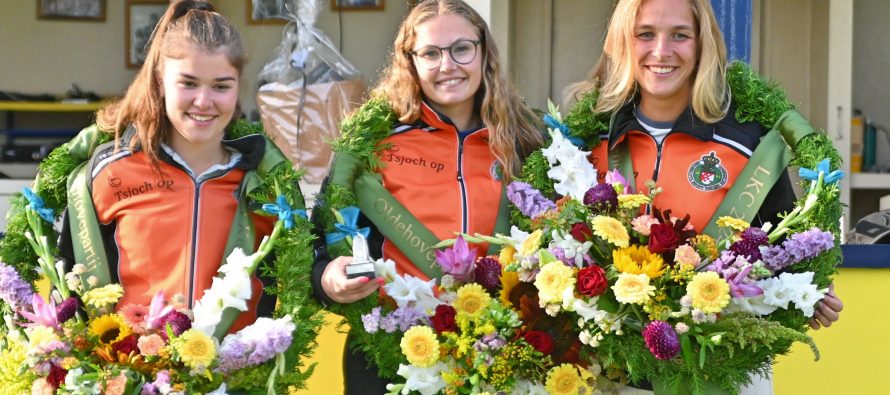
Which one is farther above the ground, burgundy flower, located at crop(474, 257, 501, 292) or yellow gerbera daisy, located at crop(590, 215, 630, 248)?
yellow gerbera daisy, located at crop(590, 215, 630, 248)

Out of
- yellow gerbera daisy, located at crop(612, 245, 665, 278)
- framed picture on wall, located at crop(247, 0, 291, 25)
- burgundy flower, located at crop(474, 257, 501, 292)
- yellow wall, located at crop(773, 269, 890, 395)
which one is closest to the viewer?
yellow gerbera daisy, located at crop(612, 245, 665, 278)

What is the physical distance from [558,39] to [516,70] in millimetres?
291

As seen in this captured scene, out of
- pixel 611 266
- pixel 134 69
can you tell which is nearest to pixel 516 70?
pixel 134 69

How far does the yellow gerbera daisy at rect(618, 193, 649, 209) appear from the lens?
3.15 metres

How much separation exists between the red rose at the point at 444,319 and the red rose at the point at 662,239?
55cm

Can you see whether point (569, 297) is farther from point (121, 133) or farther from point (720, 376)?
point (121, 133)

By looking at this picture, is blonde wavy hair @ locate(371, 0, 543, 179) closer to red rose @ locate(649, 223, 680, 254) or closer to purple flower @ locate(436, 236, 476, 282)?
purple flower @ locate(436, 236, 476, 282)

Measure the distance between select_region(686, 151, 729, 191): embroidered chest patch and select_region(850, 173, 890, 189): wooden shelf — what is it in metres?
3.21

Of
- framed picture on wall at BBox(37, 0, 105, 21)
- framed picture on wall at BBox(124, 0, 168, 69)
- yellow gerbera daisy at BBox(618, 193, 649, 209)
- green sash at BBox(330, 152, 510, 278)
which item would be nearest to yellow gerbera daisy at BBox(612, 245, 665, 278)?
yellow gerbera daisy at BBox(618, 193, 649, 209)

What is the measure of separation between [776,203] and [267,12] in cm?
375

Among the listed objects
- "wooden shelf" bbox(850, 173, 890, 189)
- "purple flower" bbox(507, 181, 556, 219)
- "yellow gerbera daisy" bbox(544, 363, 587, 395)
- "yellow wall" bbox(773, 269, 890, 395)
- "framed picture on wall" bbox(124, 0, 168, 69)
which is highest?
"framed picture on wall" bbox(124, 0, 168, 69)

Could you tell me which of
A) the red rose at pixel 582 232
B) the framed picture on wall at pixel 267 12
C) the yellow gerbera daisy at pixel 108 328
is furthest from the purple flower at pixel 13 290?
the framed picture on wall at pixel 267 12

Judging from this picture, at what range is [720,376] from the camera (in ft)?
9.87

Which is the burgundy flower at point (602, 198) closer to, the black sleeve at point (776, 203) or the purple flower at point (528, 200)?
the purple flower at point (528, 200)
